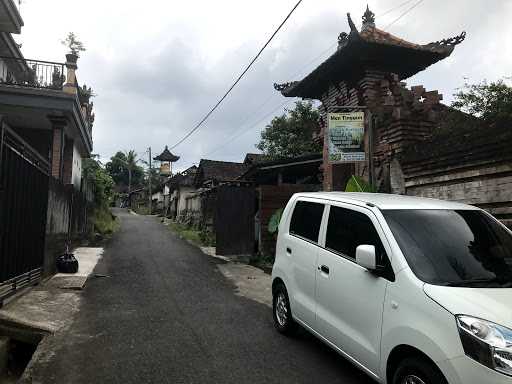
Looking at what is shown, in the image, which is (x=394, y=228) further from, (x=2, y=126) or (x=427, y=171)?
(x=2, y=126)

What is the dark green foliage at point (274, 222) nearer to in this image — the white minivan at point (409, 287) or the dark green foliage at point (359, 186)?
the dark green foliage at point (359, 186)

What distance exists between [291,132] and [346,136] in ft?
59.0

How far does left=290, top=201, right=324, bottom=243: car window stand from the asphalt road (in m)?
1.41

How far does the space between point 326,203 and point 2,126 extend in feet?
13.8

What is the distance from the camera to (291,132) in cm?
2589

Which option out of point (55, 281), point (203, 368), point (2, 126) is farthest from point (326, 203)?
point (55, 281)

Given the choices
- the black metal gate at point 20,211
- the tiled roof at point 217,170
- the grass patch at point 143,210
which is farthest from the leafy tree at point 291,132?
the grass patch at point 143,210

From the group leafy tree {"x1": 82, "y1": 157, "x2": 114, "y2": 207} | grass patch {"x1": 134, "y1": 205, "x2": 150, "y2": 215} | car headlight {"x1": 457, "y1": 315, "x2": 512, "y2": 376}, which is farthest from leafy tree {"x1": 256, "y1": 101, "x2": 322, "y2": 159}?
grass patch {"x1": 134, "y1": 205, "x2": 150, "y2": 215}

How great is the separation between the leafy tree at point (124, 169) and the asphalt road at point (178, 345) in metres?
63.8

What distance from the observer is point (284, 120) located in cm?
2605

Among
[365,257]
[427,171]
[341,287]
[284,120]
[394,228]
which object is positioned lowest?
[341,287]

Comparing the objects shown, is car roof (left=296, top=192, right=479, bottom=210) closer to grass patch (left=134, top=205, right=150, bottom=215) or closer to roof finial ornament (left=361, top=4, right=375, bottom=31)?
roof finial ornament (left=361, top=4, right=375, bottom=31)

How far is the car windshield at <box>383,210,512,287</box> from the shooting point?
328 cm

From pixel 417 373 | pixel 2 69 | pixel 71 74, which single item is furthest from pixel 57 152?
pixel 417 373
